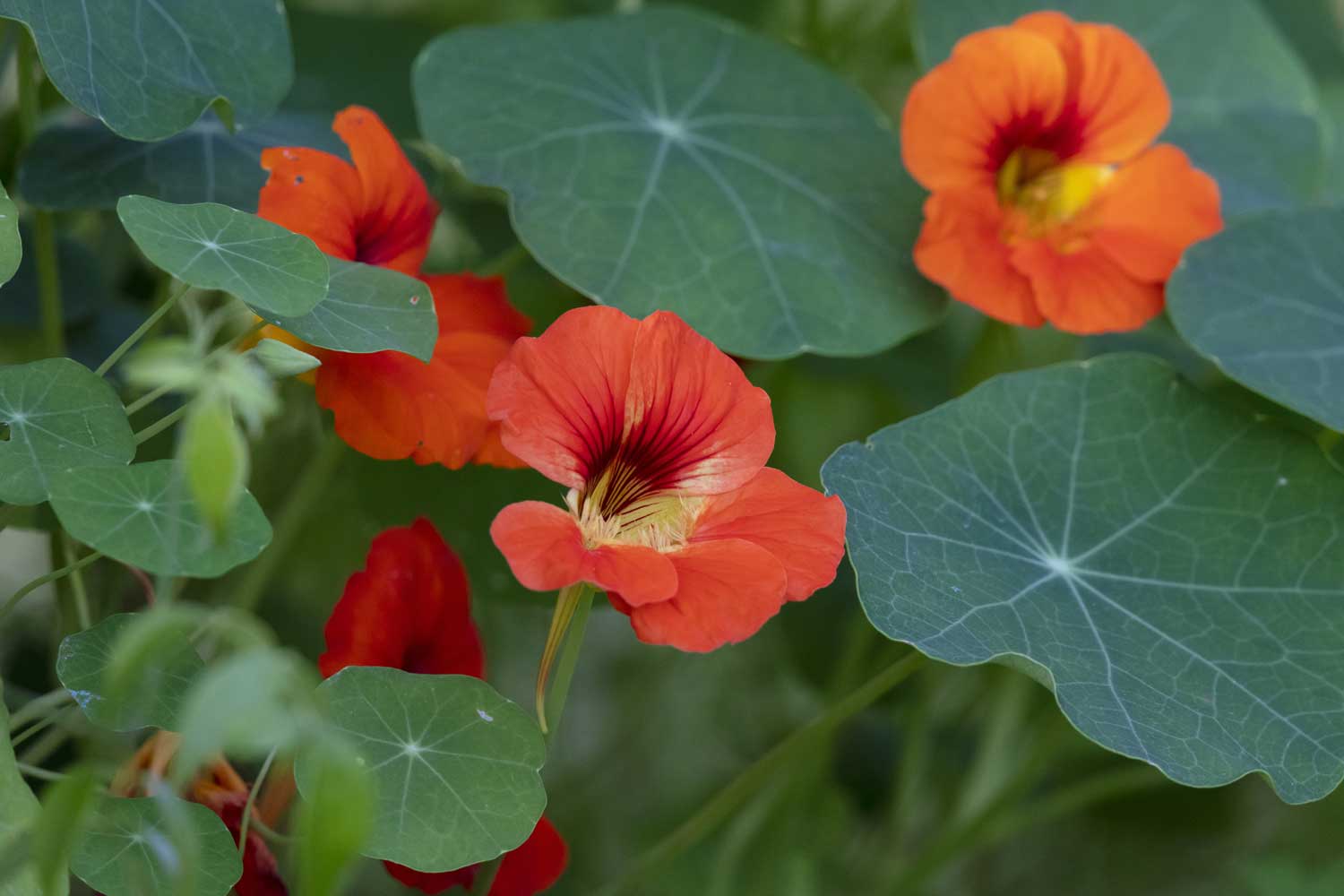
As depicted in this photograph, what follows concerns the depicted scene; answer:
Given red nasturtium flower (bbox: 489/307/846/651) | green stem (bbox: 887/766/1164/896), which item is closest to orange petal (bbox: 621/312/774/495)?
red nasturtium flower (bbox: 489/307/846/651)

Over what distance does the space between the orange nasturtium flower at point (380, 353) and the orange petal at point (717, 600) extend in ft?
0.52

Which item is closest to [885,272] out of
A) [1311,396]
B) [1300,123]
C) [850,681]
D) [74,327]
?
[1311,396]

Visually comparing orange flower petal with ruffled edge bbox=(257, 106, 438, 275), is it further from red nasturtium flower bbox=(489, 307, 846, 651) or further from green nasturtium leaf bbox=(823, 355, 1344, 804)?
green nasturtium leaf bbox=(823, 355, 1344, 804)

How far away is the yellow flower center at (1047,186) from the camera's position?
93cm

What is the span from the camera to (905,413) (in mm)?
1308

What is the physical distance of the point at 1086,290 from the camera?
34.2 inches

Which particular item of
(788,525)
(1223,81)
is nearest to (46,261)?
(788,525)

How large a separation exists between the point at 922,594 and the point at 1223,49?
0.84 metres

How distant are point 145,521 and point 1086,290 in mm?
654

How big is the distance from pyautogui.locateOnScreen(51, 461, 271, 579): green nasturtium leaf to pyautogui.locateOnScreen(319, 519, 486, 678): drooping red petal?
5.7 inches

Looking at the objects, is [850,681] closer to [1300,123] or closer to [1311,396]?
[1311,396]

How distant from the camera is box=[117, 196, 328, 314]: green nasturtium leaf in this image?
1.87 ft

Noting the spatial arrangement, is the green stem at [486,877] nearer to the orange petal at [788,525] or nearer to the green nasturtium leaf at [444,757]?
the green nasturtium leaf at [444,757]

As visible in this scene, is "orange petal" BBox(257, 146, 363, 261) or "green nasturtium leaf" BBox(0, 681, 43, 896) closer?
"green nasturtium leaf" BBox(0, 681, 43, 896)
